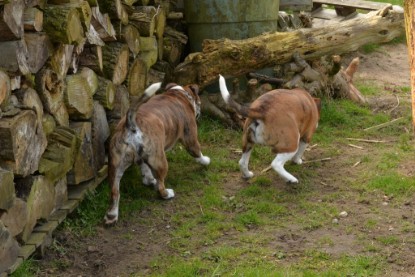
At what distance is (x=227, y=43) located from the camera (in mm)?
8805

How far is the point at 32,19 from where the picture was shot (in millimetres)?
5320

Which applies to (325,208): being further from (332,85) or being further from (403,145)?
(332,85)

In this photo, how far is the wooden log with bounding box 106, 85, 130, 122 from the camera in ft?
24.3

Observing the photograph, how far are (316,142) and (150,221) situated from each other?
2770 millimetres

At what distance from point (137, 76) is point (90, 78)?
1468mm

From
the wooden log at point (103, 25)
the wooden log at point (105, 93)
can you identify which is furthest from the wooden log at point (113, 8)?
the wooden log at point (105, 93)

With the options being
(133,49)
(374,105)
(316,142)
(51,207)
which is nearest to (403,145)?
(316,142)

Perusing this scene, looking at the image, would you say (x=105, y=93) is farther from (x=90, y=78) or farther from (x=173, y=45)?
(x=173, y=45)

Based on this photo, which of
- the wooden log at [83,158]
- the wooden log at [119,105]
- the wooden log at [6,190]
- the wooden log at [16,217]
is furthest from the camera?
the wooden log at [119,105]

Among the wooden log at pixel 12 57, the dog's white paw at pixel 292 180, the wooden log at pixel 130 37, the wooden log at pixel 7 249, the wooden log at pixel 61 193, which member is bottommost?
the dog's white paw at pixel 292 180

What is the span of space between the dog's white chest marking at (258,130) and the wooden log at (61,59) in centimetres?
184

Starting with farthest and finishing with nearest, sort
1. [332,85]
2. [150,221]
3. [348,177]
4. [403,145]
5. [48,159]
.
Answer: [332,85] → [403,145] → [348,177] → [150,221] → [48,159]

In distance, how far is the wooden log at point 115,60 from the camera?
725cm

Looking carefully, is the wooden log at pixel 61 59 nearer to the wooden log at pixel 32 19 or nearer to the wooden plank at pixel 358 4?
the wooden log at pixel 32 19
